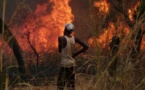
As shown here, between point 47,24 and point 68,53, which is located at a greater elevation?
point 68,53

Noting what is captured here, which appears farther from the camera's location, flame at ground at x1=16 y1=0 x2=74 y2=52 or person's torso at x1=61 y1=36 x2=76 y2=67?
flame at ground at x1=16 y1=0 x2=74 y2=52

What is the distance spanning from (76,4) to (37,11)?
105 inches

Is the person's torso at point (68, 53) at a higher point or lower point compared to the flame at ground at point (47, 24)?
higher

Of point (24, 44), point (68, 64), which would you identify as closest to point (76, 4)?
point (24, 44)

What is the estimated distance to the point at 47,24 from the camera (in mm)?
27000

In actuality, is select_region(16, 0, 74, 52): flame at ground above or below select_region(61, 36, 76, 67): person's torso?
below

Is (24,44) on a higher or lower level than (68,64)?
lower

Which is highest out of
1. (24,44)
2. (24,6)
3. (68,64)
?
(24,6)

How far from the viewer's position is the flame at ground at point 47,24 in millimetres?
25328

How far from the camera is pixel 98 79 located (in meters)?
3.39

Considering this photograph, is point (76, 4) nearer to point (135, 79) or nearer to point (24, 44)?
point (24, 44)

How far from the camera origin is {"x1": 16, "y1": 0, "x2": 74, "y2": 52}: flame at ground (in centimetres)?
2533

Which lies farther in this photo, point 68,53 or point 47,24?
point 47,24

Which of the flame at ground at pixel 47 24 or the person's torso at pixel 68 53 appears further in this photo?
the flame at ground at pixel 47 24
